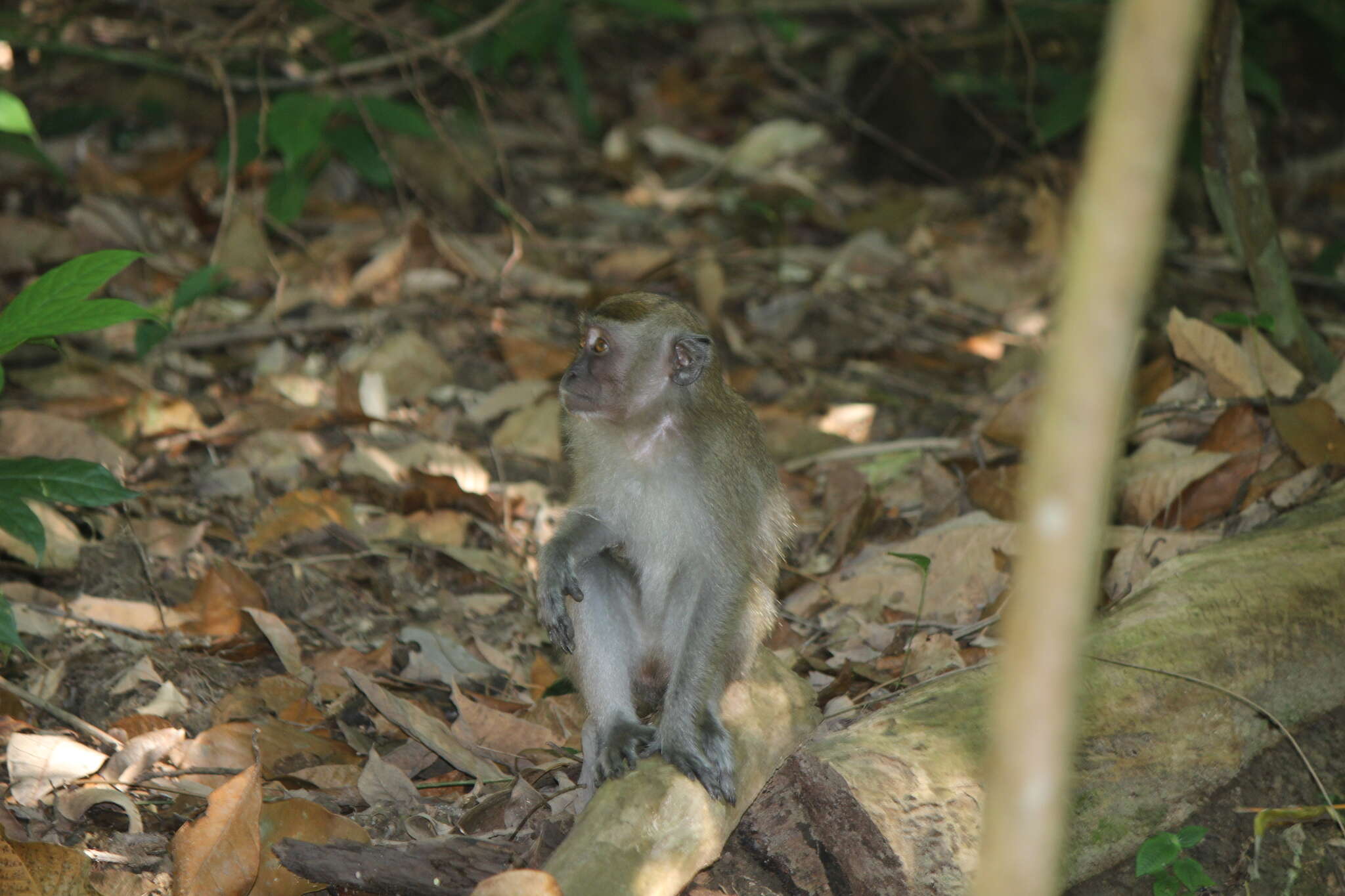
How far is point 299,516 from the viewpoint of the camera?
5.50 m

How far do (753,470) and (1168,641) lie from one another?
1357 millimetres

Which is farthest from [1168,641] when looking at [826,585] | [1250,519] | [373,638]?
[373,638]

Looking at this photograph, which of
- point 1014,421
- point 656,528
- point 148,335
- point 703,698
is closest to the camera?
point 703,698

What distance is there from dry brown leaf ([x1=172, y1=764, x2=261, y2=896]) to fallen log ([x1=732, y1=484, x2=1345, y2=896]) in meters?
1.23

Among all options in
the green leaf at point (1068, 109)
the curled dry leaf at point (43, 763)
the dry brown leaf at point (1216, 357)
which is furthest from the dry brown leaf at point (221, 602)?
the green leaf at point (1068, 109)

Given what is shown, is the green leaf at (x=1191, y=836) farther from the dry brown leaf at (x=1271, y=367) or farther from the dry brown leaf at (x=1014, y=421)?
the dry brown leaf at (x=1014, y=421)

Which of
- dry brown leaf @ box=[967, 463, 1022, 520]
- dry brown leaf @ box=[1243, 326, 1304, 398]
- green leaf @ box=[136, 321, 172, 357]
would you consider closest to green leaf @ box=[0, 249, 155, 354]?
green leaf @ box=[136, 321, 172, 357]

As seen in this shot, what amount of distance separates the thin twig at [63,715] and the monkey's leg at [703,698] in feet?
5.26

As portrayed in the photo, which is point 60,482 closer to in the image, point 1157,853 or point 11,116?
point 11,116

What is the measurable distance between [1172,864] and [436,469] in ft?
12.5

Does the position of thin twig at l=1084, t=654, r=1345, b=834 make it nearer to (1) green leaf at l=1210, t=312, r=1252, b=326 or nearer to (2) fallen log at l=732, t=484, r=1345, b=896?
(2) fallen log at l=732, t=484, r=1345, b=896

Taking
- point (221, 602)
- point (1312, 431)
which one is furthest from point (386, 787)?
point (1312, 431)

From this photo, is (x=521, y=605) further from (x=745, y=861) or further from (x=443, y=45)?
(x=443, y=45)

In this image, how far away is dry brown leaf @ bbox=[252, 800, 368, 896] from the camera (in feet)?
10.8
